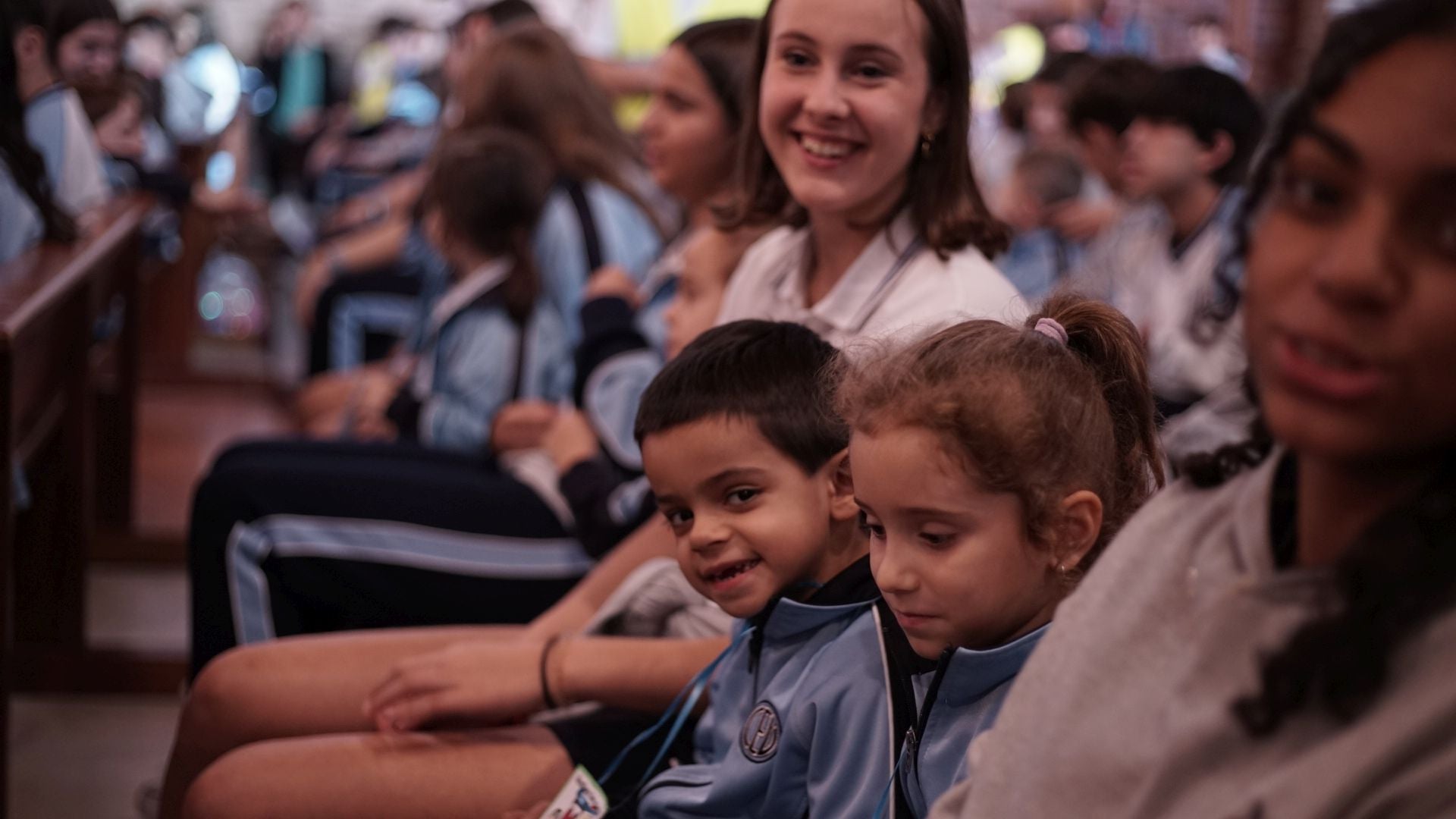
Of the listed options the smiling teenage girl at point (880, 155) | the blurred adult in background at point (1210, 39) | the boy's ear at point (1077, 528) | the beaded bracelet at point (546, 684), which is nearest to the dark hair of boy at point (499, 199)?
the smiling teenage girl at point (880, 155)

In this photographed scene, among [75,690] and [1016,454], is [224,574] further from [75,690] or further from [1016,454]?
[1016,454]

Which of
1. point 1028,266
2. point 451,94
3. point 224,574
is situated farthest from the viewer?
point 451,94

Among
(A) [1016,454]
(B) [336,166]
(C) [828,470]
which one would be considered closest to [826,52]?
(C) [828,470]

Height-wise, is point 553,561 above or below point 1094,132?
below

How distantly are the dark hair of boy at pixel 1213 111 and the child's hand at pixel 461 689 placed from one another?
8.62ft

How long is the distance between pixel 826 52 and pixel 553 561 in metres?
1.07

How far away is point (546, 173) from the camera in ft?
10.7

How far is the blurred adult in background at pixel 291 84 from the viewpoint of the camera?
9961 millimetres

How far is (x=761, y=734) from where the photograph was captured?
1.43m

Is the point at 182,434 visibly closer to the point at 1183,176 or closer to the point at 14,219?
the point at 14,219

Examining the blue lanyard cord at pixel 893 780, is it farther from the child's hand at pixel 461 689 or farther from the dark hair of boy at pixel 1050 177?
the dark hair of boy at pixel 1050 177

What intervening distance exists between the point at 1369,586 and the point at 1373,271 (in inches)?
6.1

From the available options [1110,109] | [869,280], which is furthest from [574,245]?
[1110,109]

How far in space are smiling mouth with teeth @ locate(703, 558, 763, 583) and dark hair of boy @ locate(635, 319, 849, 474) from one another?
11 cm
